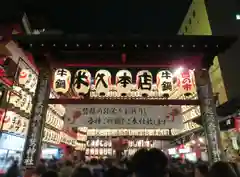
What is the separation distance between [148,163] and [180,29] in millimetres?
34882

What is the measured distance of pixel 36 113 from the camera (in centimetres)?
770

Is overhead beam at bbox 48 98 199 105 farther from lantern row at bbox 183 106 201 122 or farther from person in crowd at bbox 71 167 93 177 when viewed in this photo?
lantern row at bbox 183 106 201 122

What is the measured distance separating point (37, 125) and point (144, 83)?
4.29 m

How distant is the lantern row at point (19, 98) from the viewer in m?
12.1

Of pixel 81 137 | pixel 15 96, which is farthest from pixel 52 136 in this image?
pixel 81 137

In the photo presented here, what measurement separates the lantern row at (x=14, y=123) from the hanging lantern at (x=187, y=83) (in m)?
9.14

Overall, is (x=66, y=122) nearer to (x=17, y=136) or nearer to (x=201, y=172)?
(x=201, y=172)

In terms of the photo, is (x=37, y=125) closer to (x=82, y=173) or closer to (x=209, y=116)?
(x=82, y=173)

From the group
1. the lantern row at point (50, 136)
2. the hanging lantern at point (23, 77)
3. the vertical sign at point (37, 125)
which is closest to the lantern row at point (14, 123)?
the lantern row at point (50, 136)

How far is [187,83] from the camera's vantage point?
8508 mm

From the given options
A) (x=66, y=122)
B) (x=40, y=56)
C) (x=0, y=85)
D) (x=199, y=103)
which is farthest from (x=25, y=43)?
(x=199, y=103)

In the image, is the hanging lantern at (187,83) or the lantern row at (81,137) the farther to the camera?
the lantern row at (81,137)

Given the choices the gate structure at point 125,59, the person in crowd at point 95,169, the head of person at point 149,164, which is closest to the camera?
the head of person at point 149,164

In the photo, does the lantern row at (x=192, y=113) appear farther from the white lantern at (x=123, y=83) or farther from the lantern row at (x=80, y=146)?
the lantern row at (x=80, y=146)
